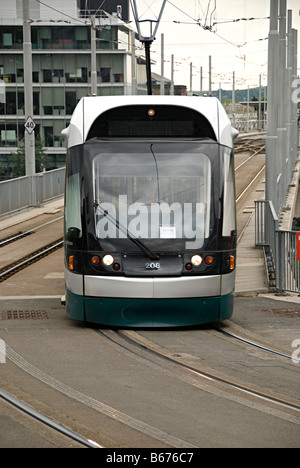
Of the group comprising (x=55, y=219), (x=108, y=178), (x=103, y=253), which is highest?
(x=108, y=178)

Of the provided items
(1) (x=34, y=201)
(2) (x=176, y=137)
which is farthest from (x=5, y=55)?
(2) (x=176, y=137)

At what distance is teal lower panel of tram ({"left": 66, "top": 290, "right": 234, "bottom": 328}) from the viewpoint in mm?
11594

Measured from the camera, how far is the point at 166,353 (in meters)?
10.4

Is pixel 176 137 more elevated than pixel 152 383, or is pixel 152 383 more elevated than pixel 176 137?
pixel 176 137

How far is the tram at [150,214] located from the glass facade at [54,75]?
79.5 m

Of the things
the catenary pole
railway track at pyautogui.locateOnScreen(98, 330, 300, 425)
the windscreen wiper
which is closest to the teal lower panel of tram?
railway track at pyautogui.locateOnScreen(98, 330, 300, 425)

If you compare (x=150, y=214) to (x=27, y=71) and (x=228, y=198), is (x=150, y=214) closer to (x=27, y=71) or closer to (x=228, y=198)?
(x=228, y=198)

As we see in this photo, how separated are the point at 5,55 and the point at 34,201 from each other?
5910 cm

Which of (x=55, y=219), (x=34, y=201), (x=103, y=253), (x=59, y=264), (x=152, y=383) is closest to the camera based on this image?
(x=152, y=383)

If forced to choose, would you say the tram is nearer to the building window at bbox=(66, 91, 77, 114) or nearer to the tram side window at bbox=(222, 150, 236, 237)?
the tram side window at bbox=(222, 150, 236, 237)

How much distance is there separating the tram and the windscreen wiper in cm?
1

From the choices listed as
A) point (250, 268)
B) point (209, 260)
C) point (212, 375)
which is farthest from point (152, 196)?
point (250, 268)

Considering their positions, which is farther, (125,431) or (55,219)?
(55,219)
